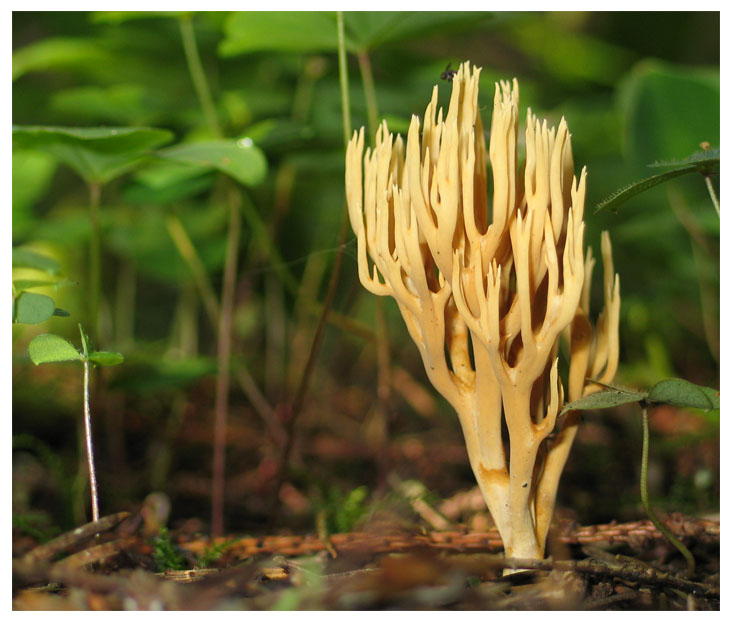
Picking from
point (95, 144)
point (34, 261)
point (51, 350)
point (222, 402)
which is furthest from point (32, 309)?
point (222, 402)

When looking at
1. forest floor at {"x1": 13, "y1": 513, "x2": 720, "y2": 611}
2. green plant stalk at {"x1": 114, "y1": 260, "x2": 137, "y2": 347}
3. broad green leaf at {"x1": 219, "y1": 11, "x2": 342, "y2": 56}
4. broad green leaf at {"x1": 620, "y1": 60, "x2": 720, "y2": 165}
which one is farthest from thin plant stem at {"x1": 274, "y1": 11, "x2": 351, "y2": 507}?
green plant stalk at {"x1": 114, "y1": 260, "x2": 137, "y2": 347}

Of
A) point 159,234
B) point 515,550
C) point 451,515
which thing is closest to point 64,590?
point 515,550

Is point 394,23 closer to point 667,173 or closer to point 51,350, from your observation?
point 667,173

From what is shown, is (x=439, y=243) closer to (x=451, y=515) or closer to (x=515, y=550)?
(x=515, y=550)

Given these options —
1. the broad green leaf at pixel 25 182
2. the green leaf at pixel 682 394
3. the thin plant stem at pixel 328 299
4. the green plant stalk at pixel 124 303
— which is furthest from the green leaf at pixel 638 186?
the green plant stalk at pixel 124 303
